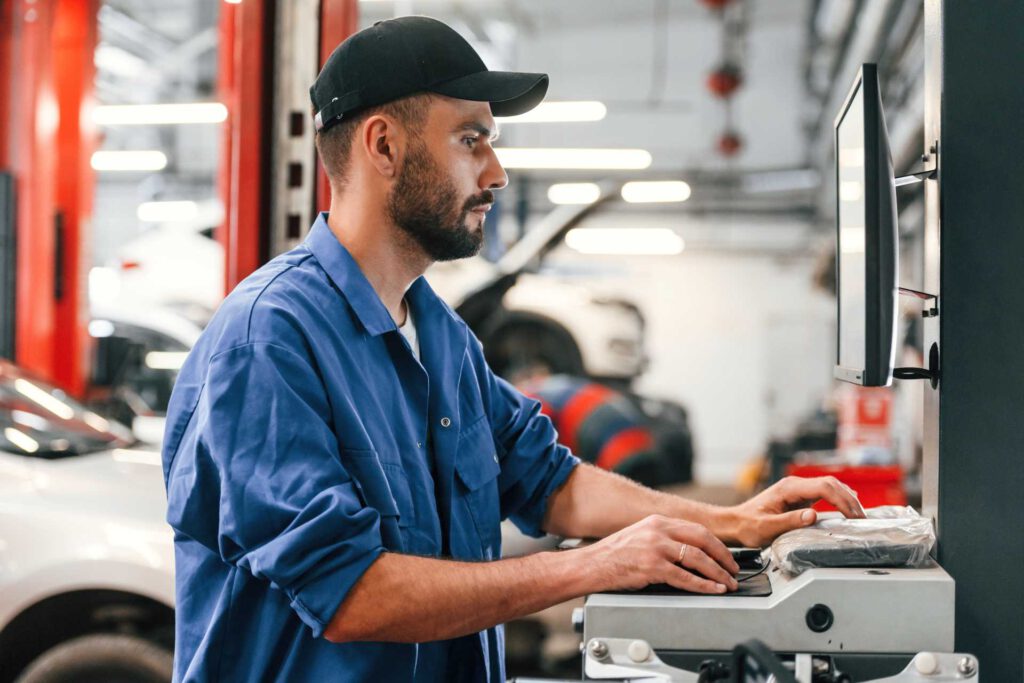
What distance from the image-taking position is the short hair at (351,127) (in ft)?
4.80

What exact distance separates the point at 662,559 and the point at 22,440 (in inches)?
98.6

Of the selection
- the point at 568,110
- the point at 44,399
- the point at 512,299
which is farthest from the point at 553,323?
the point at 44,399

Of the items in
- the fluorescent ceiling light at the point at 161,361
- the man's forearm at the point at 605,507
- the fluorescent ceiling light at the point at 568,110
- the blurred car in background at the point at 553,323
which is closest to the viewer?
the man's forearm at the point at 605,507

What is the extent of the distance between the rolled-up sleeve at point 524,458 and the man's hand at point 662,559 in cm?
48

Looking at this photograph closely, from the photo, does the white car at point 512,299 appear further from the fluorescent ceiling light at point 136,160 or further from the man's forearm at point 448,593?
the fluorescent ceiling light at point 136,160

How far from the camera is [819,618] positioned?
1.23 meters

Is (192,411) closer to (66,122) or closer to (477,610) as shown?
(477,610)

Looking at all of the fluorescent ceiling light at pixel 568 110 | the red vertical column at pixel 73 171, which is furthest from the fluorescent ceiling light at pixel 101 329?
the fluorescent ceiling light at pixel 568 110

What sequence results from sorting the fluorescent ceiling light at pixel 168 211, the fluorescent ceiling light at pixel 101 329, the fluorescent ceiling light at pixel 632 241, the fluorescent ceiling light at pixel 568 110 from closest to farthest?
the fluorescent ceiling light at pixel 101 329 < the fluorescent ceiling light at pixel 568 110 < the fluorescent ceiling light at pixel 632 241 < the fluorescent ceiling light at pixel 168 211

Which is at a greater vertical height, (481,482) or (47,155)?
(47,155)

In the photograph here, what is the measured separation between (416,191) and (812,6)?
12.5m

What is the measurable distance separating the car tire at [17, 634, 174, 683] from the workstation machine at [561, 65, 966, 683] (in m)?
1.83

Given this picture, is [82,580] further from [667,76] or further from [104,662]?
[667,76]

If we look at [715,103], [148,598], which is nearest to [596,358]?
[148,598]
